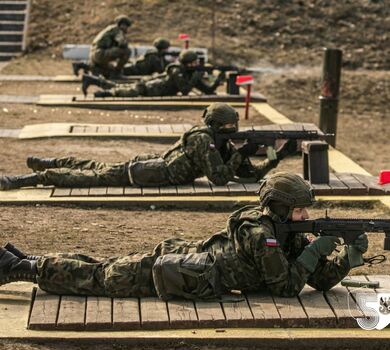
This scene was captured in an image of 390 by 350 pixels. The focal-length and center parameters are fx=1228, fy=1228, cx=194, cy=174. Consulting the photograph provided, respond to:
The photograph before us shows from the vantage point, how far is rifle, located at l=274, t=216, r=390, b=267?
7379mm

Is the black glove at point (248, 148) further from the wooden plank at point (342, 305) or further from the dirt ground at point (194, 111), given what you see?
the wooden plank at point (342, 305)

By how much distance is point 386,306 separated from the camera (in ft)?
24.9

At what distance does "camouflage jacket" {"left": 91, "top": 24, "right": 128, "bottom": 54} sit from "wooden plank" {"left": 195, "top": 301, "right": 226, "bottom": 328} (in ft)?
50.0

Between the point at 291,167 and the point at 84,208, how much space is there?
3.31 metres

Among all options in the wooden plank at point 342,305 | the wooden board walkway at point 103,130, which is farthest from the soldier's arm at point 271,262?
the wooden board walkway at point 103,130

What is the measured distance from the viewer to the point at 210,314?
7281 millimetres

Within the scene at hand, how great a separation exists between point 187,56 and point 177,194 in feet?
23.7

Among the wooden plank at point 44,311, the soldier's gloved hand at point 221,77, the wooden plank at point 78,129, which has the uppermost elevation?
the soldier's gloved hand at point 221,77

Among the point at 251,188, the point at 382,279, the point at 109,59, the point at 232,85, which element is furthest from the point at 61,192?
the point at 109,59

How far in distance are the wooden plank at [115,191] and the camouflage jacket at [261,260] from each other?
3925 millimetres

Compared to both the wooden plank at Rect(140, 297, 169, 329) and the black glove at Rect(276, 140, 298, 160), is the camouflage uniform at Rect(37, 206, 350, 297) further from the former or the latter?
the black glove at Rect(276, 140, 298, 160)

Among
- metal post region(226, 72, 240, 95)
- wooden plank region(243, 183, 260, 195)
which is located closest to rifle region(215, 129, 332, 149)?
wooden plank region(243, 183, 260, 195)

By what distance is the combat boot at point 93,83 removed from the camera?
19786 millimetres

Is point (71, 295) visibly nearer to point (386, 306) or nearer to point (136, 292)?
point (136, 292)
